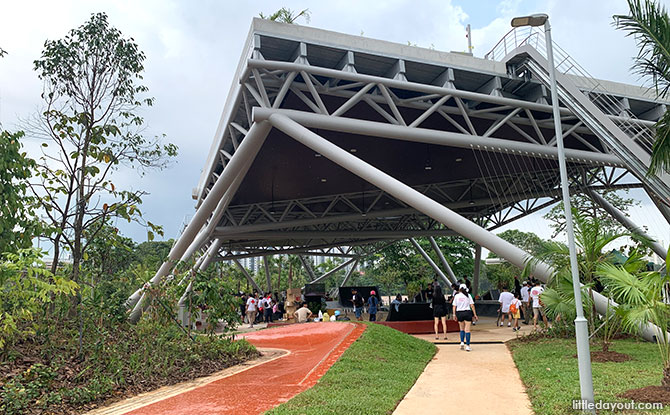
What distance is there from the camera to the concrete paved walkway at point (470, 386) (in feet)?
21.1

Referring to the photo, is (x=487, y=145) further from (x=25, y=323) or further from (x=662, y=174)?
(x=25, y=323)

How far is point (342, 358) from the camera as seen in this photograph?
365 inches

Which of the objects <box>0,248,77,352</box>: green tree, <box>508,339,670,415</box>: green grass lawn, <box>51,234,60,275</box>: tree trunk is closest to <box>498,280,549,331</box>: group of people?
<box>508,339,670,415</box>: green grass lawn

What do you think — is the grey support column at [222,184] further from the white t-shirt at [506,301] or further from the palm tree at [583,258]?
the white t-shirt at [506,301]

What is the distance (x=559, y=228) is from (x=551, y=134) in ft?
59.2

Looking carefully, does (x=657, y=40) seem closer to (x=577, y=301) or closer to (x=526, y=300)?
(x=577, y=301)

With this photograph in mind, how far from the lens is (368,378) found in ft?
25.8

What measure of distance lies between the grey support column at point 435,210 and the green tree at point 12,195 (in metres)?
6.88

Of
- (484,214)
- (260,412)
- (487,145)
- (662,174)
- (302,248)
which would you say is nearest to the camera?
(260,412)

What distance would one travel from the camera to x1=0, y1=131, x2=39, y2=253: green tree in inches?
292

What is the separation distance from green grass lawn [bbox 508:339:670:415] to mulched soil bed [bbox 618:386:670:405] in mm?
155

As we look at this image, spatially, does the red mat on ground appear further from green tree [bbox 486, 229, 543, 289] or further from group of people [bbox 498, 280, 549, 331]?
green tree [bbox 486, 229, 543, 289]

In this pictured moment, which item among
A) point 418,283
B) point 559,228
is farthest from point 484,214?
point 418,283

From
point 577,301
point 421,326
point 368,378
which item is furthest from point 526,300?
point 577,301
